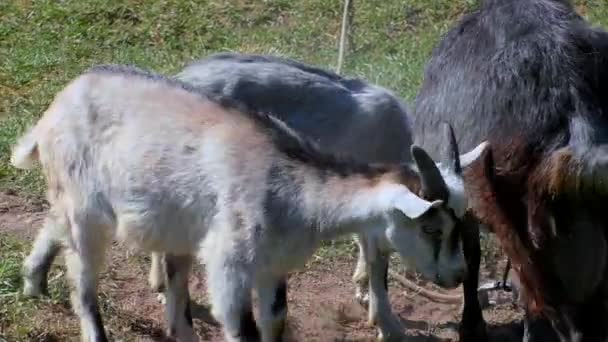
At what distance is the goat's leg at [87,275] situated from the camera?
6.11 m

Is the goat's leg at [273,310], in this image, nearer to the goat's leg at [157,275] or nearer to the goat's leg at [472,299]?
the goat's leg at [157,275]

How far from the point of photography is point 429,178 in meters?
5.18

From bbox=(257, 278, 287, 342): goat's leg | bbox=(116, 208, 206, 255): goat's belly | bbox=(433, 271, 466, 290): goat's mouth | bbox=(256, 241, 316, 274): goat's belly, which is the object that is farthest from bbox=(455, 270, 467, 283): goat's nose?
bbox=(116, 208, 206, 255): goat's belly

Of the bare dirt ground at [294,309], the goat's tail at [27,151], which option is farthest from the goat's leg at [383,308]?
the goat's tail at [27,151]

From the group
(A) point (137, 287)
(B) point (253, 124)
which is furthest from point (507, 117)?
(A) point (137, 287)

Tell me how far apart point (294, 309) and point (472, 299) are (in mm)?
966

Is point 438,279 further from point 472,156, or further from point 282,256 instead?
point 282,256

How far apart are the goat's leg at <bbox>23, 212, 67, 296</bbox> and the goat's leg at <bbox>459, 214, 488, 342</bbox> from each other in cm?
208

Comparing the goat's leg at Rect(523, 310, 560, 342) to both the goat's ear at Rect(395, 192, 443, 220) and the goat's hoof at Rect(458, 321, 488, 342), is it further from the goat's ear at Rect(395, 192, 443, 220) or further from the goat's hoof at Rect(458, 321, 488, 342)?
the goat's ear at Rect(395, 192, 443, 220)

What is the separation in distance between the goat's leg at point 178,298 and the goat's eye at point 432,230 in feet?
4.97

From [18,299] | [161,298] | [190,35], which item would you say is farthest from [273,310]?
[190,35]

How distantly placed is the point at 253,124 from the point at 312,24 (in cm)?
522

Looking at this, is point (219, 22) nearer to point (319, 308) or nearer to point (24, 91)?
point (24, 91)

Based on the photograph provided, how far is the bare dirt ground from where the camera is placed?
6570 mm
